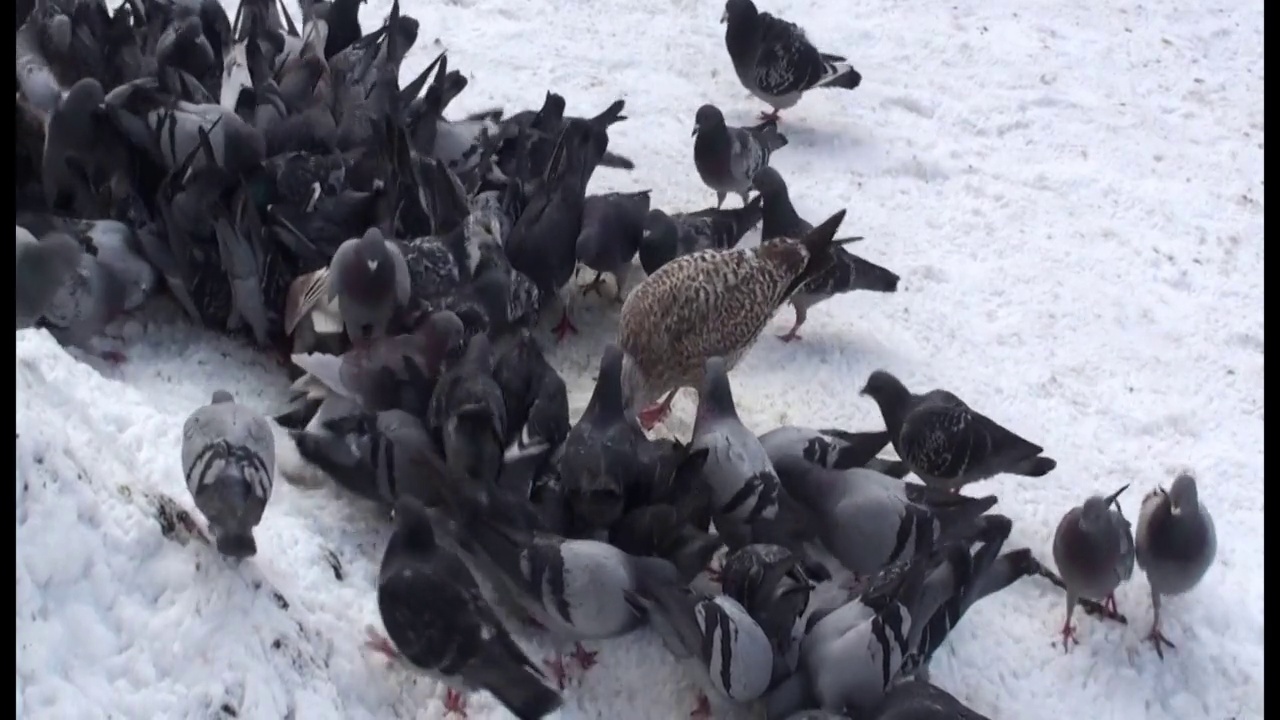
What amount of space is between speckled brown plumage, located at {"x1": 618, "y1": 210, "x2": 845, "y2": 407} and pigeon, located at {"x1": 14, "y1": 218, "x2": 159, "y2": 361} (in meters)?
1.46

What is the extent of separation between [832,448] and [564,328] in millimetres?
1124

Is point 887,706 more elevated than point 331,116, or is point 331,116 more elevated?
point 331,116

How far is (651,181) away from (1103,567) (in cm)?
256

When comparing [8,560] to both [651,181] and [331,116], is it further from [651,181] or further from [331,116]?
[651,181]

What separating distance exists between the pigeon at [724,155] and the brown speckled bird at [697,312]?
0.86 metres

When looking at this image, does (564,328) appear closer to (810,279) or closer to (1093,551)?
(810,279)

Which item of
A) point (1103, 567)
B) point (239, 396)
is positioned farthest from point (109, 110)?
point (1103, 567)

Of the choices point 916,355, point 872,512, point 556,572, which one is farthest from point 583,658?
point 916,355

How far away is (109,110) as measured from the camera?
3975mm

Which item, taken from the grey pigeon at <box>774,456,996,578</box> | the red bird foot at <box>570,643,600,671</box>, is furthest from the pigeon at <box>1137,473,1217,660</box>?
the red bird foot at <box>570,643,600,671</box>

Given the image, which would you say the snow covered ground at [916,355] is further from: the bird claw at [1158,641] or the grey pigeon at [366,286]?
the grey pigeon at [366,286]

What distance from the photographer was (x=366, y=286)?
3.59 m

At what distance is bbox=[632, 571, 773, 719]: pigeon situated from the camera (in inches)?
111

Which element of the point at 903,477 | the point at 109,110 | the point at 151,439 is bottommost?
the point at 903,477
